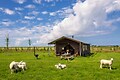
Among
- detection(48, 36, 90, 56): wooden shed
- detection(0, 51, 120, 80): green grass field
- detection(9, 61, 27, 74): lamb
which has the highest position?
detection(48, 36, 90, 56): wooden shed

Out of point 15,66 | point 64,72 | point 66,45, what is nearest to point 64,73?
point 64,72

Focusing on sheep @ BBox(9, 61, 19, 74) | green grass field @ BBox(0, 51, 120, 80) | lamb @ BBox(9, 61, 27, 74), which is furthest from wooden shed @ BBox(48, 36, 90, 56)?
sheep @ BBox(9, 61, 19, 74)

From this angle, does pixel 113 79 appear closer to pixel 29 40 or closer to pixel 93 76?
pixel 93 76

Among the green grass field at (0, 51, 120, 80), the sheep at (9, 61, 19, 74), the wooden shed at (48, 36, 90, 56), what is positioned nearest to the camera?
the green grass field at (0, 51, 120, 80)

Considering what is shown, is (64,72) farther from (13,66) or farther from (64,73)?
(13,66)

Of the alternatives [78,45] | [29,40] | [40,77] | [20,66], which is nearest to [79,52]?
[78,45]

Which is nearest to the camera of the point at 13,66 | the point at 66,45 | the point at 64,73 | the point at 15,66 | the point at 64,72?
the point at 64,73

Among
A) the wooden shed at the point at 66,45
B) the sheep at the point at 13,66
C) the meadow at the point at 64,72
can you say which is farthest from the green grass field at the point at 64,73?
the wooden shed at the point at 66,45

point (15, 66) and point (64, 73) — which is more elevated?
point (15, 66)

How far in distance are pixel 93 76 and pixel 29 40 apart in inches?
6723

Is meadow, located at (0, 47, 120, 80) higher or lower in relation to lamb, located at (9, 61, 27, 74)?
lower

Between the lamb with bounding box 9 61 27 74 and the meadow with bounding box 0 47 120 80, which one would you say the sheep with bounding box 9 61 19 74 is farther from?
the meadow with bounding box 0 47 120 80

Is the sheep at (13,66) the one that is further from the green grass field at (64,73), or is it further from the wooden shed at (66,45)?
the wooden shed at (66,45)

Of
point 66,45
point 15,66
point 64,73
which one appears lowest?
point 64,73
